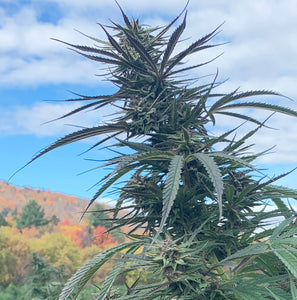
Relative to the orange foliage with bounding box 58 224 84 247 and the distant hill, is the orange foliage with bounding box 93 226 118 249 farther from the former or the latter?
the distant hill

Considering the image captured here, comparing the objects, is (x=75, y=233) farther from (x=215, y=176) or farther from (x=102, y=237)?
(x=215, y=176)

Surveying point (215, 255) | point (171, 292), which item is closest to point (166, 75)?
point (215, 255)

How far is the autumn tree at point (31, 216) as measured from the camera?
4181cm

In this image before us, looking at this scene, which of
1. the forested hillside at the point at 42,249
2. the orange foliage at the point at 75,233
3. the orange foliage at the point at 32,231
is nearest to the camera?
the forested hillside at the point at 42,249

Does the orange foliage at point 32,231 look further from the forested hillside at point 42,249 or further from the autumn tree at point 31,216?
the autumn tree at point 31,216

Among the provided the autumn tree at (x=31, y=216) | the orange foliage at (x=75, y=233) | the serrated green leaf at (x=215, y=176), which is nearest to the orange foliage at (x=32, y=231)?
the autumn tree at (x=31, y=216)

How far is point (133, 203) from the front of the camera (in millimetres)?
2381

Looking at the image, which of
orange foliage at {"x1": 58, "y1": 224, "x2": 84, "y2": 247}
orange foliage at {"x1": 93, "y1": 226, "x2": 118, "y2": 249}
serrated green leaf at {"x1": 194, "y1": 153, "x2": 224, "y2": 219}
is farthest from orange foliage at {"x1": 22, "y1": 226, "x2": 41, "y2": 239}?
serrated green leaf at {"x1": 194, "y1": 153, "x2": 224, "y2": 219}

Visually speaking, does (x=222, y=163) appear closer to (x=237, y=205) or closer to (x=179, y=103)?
(x=237, y=205)

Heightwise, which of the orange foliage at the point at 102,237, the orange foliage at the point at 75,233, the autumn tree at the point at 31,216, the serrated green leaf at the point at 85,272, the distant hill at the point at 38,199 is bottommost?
the serrated green leaf at the point at 85,272

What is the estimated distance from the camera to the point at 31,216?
138ft

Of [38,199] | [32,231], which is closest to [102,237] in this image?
[32,231]

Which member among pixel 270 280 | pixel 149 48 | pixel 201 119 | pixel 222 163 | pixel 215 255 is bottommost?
pixel 270 280

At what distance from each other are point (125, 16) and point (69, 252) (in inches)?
1009
